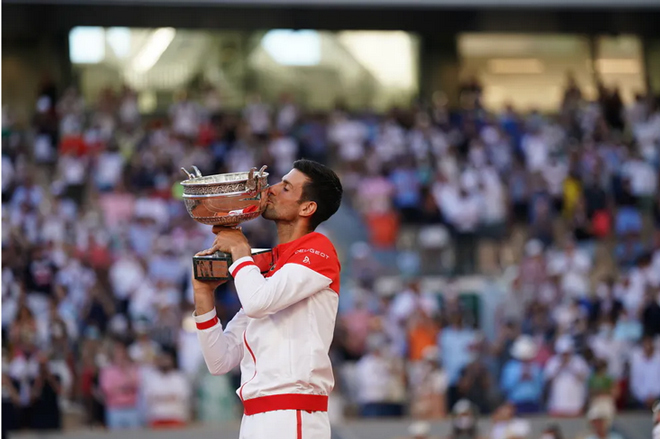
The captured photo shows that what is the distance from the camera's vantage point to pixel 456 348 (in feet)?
37.6

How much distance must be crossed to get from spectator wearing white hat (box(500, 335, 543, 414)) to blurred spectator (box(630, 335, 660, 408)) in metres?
1.17

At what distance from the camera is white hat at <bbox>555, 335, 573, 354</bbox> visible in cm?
1148

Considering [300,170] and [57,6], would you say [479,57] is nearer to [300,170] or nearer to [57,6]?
[57,6]

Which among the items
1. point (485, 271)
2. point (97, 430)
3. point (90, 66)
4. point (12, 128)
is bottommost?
point (97, 430)

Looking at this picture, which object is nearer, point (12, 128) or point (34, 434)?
point (34, 434)

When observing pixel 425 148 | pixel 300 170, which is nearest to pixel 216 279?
pixel 300 170

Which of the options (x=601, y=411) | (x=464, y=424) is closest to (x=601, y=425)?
(x=601, y=411)

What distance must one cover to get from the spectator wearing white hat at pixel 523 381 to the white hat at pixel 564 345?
0.31 m

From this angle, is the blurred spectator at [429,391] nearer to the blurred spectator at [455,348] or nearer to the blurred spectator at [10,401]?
the blurred spectator at [455,348]

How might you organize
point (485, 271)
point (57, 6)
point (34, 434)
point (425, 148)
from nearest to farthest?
point (34, 434)
point (485, 271)
point (425, 148)
point (57, 6)

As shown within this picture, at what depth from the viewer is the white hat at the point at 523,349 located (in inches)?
446

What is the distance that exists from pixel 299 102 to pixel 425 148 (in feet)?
17.2

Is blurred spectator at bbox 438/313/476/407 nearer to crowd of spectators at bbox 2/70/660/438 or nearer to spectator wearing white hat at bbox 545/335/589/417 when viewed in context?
crowd of spectators at bbox 2/70/660/438

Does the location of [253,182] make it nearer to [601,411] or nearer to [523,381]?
[601,411]
